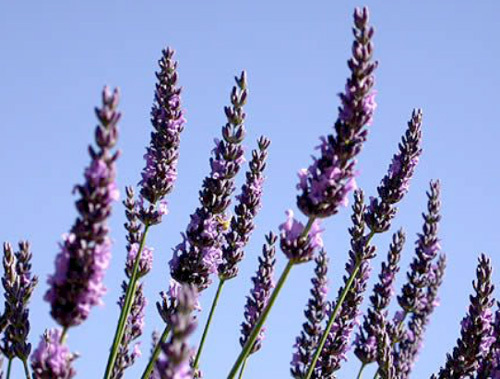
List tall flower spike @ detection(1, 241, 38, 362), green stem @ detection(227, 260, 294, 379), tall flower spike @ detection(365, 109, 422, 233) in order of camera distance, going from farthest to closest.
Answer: tall flower spike @ detection(365, 109, 422, 233) → tall flower spike @ detection(1, 241, 38, 362) → green stem @ detection(227, 260, 294, 379)

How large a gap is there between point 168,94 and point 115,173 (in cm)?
300

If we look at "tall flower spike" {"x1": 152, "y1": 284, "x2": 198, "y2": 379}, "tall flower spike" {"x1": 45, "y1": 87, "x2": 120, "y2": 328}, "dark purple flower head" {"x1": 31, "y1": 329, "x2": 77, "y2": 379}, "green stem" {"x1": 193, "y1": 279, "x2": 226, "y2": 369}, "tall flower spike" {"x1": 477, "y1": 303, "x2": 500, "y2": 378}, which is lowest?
"tall flower spike" {"x1": 152, "y1": 284, "x2": 198, "y2": 379}

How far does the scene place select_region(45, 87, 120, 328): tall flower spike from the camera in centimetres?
306

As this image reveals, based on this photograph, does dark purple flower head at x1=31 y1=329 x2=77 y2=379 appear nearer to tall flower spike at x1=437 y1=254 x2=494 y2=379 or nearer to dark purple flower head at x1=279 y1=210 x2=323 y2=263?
dark purple flower head at x1=279 y1=210 x2=323 y2=263

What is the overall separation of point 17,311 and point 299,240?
5.18 feet

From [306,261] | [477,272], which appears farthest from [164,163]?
[477,272]

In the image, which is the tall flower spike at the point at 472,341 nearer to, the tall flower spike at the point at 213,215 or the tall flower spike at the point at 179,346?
the tall flower spike at the point at 213,215

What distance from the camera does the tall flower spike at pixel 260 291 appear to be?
626 cm

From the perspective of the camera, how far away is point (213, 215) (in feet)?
18.9

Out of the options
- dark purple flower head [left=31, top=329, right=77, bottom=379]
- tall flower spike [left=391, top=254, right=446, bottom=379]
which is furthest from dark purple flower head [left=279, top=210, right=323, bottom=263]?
tall flower spike [left=391, top=254, right=446, bottom=379]

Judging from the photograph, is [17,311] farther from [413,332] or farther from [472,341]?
[413,332]

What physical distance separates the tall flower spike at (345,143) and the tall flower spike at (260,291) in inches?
90.0

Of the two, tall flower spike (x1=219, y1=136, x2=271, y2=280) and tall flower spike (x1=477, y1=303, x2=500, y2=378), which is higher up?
tall flower spike (x1=219, y1=136, x2=271, y2=280)

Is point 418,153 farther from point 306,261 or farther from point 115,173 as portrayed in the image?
point 115,173
